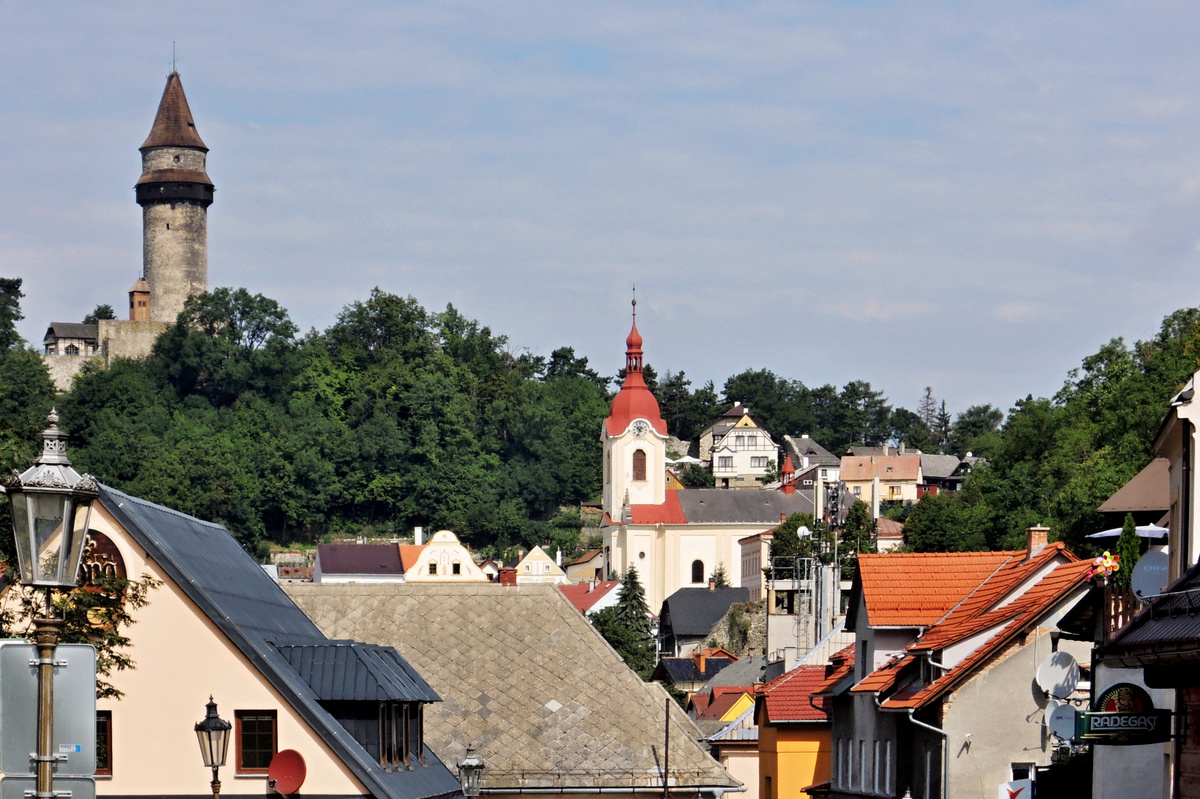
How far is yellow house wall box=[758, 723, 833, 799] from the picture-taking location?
35750mm

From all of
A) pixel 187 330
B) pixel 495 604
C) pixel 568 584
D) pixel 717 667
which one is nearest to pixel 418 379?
pixel 187 330

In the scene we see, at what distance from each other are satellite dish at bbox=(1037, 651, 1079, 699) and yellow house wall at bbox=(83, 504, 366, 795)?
25.4ft

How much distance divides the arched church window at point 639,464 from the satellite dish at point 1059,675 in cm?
13251

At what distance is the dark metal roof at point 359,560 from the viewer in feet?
477

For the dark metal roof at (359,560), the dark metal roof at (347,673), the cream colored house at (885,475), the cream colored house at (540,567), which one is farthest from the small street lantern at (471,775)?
the cream colored house at (885,475)

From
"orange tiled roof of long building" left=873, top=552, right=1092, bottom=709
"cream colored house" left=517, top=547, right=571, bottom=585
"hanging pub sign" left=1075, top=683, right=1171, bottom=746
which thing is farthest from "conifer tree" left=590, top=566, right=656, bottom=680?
"hanging pub sign" left=1075, top=683, right=1171, bottom=746

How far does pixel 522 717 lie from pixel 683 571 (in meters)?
129

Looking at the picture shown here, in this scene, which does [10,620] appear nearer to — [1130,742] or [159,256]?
[1130,742]

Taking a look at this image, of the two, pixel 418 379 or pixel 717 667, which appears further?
pixel 418 379

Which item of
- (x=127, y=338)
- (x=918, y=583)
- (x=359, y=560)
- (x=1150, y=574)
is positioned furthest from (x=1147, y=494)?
(x=127, y=338)

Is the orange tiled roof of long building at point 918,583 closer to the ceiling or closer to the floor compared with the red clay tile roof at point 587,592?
closer to the ceiling

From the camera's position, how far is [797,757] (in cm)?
3612

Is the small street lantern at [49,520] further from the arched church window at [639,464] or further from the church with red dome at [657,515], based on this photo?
the arched church window at [639,464]

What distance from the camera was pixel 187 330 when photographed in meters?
180
